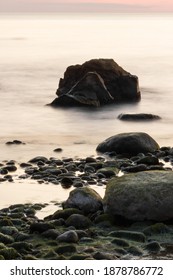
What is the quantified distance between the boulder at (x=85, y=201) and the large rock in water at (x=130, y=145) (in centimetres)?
788

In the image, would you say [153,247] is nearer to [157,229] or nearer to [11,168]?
[157,229]

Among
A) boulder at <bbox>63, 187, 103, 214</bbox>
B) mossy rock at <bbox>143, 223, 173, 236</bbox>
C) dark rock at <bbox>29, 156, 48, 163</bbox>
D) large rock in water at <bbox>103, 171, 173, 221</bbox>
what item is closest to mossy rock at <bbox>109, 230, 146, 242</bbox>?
mossy rock at <bbox>143, 223, 173, 236</bbox>

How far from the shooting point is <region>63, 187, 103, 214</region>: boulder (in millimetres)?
19844

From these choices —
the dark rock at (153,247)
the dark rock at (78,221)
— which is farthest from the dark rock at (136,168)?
the dark rock at (153,247)

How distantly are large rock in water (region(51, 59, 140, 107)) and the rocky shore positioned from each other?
19.7 m

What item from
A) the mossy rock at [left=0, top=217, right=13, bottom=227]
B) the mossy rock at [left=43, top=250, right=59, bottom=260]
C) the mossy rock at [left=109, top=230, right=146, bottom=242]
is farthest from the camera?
the mossy rock at [left=0, top=217, right=13, bottom=227]

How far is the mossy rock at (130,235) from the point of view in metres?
17.8

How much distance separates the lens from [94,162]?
2653 centimetres

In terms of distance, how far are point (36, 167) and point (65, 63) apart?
176ft

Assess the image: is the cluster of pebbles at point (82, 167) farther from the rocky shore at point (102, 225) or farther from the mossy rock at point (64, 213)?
the mossy rock at point (64, 213)

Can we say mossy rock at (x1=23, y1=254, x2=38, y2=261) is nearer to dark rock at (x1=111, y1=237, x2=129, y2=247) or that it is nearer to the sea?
dark rock at (x1=111, y1=237, x2=129, y2=247)
